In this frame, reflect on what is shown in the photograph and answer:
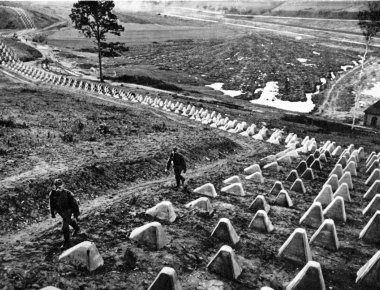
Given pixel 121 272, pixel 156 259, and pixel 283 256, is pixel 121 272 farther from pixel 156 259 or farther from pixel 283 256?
pixel 283 256

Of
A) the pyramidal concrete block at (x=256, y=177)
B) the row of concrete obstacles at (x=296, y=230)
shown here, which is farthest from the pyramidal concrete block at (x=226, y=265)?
the pyramidal concrete block at (x=256, y=177)

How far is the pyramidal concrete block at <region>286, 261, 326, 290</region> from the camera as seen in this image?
28.0ft

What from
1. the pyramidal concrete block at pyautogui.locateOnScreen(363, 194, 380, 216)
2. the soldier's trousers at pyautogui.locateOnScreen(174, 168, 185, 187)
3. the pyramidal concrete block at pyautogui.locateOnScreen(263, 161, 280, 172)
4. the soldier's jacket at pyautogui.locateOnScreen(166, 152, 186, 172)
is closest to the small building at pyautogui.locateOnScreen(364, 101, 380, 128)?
the pyramidal concrete block at pyautogui.locateOnScreen(263, 161, 280, 172)

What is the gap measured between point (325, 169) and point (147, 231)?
1375 cm

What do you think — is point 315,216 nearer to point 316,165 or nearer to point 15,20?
point 316,165

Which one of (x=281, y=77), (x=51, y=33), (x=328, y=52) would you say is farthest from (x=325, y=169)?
(x=51, y=33)

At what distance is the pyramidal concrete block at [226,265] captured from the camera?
926 cm

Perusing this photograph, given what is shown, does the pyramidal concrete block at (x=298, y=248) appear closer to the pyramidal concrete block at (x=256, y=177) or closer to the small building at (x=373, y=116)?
the pyramidal concrete block at (x=256, y=177)

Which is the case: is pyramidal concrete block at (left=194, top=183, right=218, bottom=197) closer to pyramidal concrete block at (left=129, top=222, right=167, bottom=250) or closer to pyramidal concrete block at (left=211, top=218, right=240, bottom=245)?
pyramidal concrete block at (left=211, top=218, right=240, bottom=245)

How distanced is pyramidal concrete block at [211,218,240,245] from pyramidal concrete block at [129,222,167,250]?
1.66 meters

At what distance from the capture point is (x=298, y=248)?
10320 millimetres

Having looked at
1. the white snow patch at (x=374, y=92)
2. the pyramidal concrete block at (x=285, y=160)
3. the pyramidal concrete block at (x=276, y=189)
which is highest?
the pyramidal concrete block at (x=276, y=189)

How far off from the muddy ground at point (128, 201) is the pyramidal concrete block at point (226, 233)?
9.2 inches

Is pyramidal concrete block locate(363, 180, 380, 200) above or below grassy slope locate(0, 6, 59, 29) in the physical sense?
below
